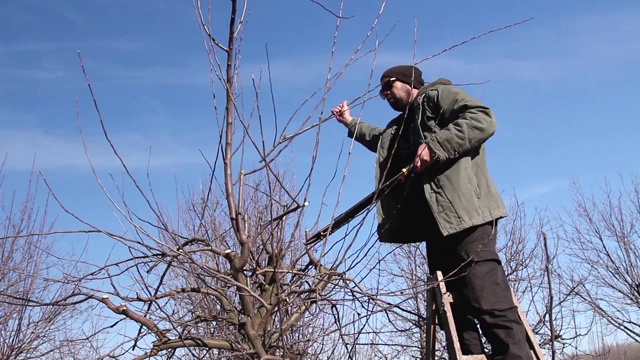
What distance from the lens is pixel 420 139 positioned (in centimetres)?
268

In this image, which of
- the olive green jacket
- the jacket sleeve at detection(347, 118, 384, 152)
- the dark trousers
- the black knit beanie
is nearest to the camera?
the dark trousers

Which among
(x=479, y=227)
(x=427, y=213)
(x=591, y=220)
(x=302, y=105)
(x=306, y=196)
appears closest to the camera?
(x=306, y=196)

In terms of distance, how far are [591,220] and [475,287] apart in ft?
47.9

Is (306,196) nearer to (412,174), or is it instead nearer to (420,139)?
(412,174)

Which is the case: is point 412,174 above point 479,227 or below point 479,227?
above

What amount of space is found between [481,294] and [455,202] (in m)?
0.38

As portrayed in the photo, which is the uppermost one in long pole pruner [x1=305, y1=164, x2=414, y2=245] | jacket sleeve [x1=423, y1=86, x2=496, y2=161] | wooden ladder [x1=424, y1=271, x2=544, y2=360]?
jacket sleeve [x1=423, y1=86, x2=496, y2=161]

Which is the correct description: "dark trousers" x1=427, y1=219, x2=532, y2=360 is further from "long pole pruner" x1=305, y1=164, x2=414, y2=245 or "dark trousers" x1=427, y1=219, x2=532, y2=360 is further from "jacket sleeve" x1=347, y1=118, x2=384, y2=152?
"jacket sleeve" x1=347, y1=118, x2=384, y2=152

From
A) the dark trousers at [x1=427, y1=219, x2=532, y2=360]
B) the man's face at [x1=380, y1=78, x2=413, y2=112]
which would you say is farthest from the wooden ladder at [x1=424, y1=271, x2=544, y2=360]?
the man's face at [x1=380, y1=78, x2=413, y2=112]

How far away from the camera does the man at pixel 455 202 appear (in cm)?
240

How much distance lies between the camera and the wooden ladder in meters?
2.45

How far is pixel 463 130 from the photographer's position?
8.09ft

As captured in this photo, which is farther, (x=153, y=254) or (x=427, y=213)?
(x=427, y=213)

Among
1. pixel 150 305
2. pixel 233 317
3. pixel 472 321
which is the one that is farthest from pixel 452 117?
pixel 150 305
